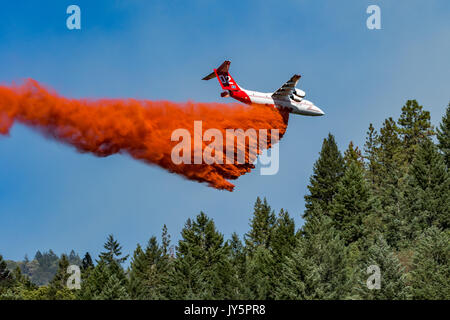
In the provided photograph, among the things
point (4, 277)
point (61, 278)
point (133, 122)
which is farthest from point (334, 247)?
point (4, 277)

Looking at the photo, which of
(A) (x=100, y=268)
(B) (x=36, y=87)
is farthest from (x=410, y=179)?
(B) (x=36, y=87)

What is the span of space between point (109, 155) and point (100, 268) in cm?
2970

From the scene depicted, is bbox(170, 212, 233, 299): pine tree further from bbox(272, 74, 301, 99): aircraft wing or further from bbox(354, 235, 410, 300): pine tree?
bbox(272, 74, 301, 99): aircraft wing

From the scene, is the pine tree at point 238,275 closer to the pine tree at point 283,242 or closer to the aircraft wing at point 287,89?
the pine tree at point 283,242

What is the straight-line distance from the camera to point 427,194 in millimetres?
86250

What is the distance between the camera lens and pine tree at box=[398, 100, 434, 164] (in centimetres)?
11625

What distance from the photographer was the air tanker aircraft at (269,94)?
61.5m

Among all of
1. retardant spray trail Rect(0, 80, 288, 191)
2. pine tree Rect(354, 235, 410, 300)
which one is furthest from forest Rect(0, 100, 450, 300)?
retardant spray trail Rect(0, 80, 288, 191)

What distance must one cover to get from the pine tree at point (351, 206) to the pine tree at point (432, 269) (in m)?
14.6

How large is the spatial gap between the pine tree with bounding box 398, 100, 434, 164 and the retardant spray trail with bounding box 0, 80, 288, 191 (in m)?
58.5

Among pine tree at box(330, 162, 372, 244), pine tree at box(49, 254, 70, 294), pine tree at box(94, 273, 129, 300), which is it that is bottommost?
pine tree at box(94, 273, 129, 300)

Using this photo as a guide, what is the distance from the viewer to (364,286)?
6066cm

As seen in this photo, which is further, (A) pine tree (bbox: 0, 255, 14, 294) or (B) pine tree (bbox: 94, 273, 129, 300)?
(A) pine tree (bbox: 0, 255, 14, 294)

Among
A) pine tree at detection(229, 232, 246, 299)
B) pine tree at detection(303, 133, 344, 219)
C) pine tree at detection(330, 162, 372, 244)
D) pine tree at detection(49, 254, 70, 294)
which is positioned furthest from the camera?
pine tree at detection(49, 254, 70, 294)
